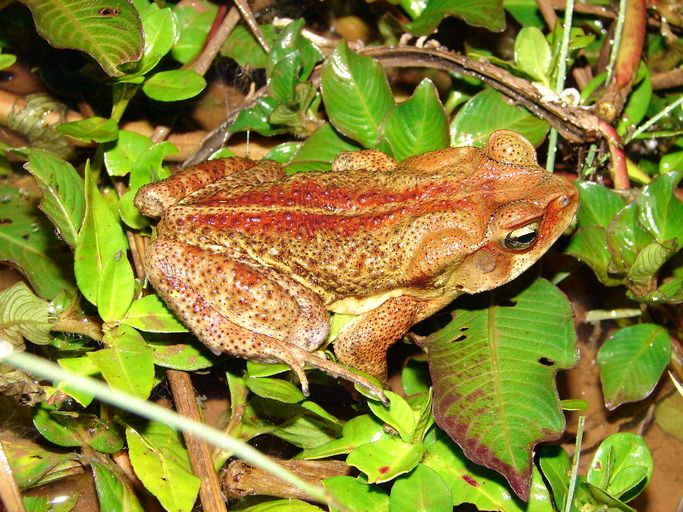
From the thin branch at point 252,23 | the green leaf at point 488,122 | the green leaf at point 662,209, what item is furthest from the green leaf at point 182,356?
the green leaf at point 662,209

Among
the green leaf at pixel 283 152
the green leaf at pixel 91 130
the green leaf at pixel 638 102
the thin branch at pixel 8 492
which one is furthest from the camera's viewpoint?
the green leaf at pixel 638 102

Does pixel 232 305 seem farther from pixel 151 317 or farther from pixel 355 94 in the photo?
pixel 355 94

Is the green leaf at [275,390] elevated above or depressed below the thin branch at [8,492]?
below

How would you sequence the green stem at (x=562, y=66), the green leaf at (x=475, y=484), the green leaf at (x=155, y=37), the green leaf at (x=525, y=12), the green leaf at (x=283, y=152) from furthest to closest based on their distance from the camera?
the green leaf at (x=525, y=12) < the green leaf at (x=283, y=152) < the green stem at (x=562, y=66) < the green leaf at (x=155, y=37) < the green leaf at (x=475, y=484)

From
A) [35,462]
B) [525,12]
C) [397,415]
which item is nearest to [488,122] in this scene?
[525,12]

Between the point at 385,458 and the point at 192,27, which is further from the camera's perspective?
the point at 192,27

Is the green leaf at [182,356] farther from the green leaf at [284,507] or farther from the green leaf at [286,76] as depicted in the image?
the green leaf at [286,76]
